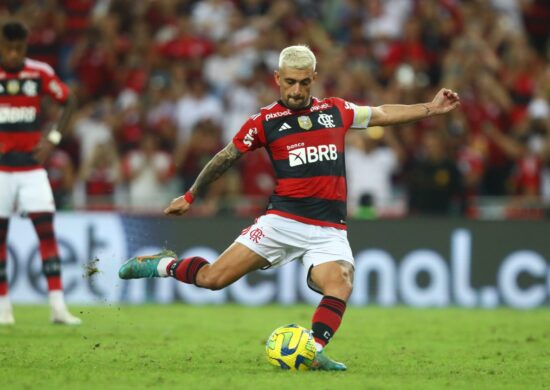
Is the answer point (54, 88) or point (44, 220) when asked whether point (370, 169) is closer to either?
point (54, 88)

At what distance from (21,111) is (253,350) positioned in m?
3.98

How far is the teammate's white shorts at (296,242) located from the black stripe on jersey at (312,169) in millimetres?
376

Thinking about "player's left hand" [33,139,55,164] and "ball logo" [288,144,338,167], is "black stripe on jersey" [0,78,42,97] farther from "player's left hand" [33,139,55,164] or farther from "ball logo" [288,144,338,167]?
"ball logo" [288,144,338,167]

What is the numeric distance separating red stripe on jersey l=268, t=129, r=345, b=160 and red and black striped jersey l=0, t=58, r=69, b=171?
13.8 feet

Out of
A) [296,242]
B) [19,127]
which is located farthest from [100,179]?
[296,242]

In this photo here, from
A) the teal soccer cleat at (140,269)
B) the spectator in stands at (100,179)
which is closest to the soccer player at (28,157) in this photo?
the teal soccer cleat at (140,269)

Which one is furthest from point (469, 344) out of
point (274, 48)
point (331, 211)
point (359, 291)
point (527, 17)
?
point (527, 17)

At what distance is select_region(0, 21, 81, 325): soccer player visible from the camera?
1241 cm

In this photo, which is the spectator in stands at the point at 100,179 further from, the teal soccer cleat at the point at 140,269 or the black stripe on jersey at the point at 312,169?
the black stripe on jersey at the point at 312,169

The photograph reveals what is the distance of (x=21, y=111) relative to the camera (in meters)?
12.4

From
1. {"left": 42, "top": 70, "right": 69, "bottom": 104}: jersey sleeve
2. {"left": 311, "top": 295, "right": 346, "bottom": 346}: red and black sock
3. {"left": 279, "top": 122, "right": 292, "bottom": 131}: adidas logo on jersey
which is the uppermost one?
{"left": 42, "top": 70, "right": 69, "bottom": 104}: jersey sleeve

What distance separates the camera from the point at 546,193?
703 inches

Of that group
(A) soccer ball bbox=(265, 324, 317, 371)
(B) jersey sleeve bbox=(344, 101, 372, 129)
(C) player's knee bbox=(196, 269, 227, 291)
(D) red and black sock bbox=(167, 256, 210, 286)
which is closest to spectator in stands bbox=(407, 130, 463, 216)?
(B) jersey sleeve bbox=(344, 101, 372, 129)

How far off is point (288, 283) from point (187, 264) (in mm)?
7619
